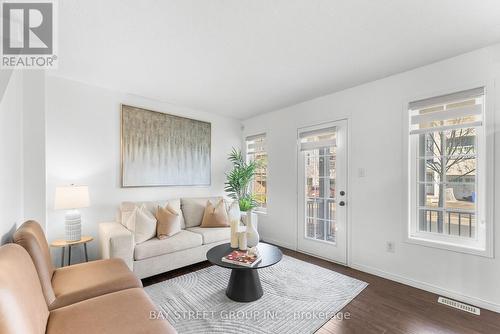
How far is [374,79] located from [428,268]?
7.45 ft

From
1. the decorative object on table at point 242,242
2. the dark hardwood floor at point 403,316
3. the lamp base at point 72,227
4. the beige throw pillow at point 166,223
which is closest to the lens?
the dark hardwood floor at point 403,316

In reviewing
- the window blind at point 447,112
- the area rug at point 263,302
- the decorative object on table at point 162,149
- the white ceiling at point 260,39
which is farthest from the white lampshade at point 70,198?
the window blind at point 447,112

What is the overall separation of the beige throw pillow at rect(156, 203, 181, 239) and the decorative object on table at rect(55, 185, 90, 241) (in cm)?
83

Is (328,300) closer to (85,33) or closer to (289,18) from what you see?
(289,18)

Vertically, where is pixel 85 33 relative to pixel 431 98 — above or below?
above

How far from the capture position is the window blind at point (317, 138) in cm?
335

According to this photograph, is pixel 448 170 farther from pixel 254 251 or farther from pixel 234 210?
pixel 234 210

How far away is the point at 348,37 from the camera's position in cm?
198

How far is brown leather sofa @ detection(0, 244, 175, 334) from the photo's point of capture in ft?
2.84

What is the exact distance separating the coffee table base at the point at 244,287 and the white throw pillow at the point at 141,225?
4.03ft

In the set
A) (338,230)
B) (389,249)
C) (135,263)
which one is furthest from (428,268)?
(135,263)

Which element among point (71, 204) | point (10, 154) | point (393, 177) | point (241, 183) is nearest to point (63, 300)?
point (10, 154)

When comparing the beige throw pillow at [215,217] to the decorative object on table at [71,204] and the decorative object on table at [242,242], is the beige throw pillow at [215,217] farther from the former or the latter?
the decorative object on table at [71,204]

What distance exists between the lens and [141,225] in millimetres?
2742
